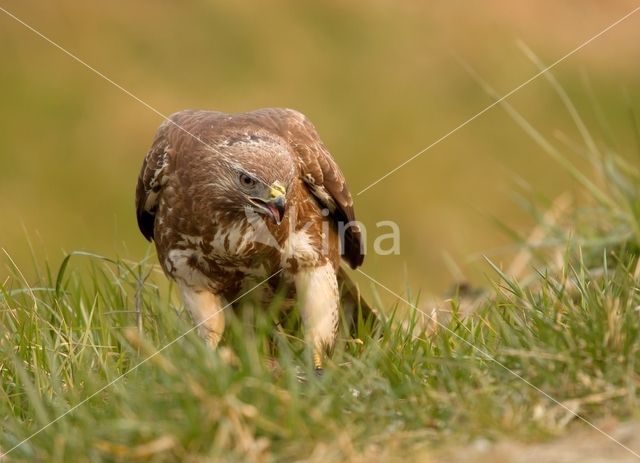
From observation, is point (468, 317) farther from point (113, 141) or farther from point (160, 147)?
point (113, 141)

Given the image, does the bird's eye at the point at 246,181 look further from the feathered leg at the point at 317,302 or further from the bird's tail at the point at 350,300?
the bird's tail at the point at 350,300

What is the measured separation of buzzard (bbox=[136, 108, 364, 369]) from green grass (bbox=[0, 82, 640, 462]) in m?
0.83

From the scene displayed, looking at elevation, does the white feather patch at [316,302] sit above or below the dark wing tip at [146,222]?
below

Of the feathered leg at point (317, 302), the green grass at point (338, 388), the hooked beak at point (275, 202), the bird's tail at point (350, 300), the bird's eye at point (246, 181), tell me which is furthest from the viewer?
the bird's tail at point (350, 300)

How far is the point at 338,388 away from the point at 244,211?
83.4 inches

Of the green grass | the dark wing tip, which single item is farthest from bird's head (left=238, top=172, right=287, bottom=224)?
the dark wing tip

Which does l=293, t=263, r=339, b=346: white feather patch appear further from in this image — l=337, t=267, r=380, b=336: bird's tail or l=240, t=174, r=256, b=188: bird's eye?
l=240, t=174, r=256, b=188: bird's eye

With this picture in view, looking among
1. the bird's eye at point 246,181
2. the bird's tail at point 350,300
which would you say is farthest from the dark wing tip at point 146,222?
the bird's tail at point 350,300

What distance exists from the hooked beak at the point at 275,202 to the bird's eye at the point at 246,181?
9 centimetres

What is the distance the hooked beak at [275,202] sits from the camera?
575 cm

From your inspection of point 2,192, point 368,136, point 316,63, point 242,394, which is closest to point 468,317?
point 242,394

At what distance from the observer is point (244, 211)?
6.09 m

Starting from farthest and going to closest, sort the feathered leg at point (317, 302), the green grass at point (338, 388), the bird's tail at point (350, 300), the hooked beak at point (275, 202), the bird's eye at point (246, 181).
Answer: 1. the bird's tail at point (350, 300)
2. the feathered leg at point (317, 302)
3. the bird's eye at point (246, 181)
4. the hooked beak at point (275, 202)
5. the green grass at point (338, 388)

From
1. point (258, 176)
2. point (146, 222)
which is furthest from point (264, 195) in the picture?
point (146, 222)
